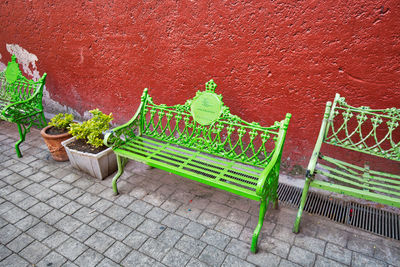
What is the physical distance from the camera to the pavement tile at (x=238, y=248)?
104 inches

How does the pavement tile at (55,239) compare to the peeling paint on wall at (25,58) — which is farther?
the peeling paint on wall at (25,58)

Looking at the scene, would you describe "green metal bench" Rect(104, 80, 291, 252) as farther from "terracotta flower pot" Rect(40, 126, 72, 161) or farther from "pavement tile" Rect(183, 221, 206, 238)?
"terracotta flower pot" Rect(40, 126, 72, 161)

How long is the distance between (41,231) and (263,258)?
234 centimetres

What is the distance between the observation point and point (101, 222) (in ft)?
9.96

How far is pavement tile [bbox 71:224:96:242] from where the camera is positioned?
9.27 ft

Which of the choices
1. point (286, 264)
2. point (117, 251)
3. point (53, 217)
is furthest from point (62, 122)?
point (286, 264)

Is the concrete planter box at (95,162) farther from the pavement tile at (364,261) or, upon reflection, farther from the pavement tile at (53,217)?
the pavement tile at (364,261)

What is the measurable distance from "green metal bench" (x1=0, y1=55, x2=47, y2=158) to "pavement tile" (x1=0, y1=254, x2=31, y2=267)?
7.03 ft

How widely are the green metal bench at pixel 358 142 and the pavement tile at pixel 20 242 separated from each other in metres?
2.78

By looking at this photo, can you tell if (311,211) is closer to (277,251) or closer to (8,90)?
(277,251)

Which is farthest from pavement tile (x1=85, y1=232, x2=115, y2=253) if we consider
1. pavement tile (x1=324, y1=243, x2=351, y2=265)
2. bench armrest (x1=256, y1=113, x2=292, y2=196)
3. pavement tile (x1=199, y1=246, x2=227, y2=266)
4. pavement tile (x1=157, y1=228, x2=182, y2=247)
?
pavement tile (x1=324, y1=243, x2=351, y2=265)

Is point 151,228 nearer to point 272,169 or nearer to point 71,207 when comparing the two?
point 71,207

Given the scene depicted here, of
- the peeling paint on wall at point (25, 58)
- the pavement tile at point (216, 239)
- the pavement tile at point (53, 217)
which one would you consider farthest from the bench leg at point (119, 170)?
the peeling paint on wall at point (25, 58)

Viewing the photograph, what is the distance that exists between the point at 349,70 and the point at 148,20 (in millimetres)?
2648
